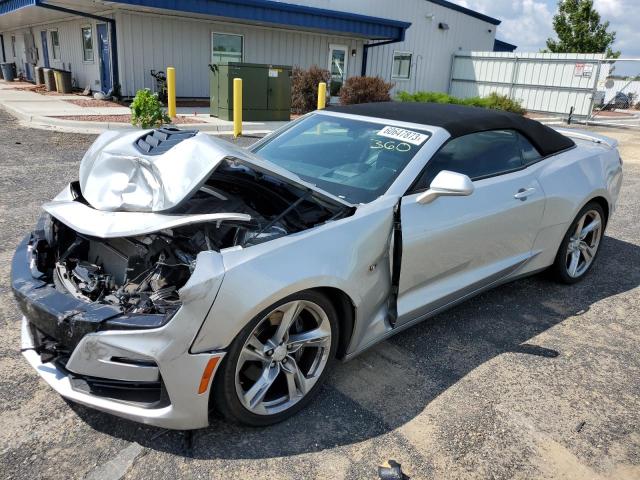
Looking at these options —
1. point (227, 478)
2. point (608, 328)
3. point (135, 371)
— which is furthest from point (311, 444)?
point (608, 328)

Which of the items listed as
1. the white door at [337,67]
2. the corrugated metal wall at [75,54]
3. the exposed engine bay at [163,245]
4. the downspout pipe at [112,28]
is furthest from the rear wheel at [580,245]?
the corrugated metal wall at [75,54]

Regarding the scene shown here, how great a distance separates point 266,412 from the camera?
259 centimetres

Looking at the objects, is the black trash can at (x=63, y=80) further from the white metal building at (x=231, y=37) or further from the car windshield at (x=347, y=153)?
the car windshield at (x=347, y=153)

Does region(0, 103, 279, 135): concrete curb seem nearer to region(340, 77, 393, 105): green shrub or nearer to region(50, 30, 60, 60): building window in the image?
region(340, 77, 393, 105): green shrub

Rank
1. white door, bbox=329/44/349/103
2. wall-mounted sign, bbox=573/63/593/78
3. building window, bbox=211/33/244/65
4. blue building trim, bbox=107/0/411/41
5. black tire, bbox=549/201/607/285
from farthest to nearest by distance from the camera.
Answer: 1. white door, bbox=329/44/349/103
2. wall-mounted sign, bbox=573/63/593/78
3. building window, bbox=211/33/244/65
4. blue building trim, bbox=107/0/411/41
5. black tire, bbox=549/201/607/285

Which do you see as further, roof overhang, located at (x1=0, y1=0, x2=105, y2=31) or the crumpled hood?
roof overhang, located at (x1=0, y1=0, x2=105, y2=31)

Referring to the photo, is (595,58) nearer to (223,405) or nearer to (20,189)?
(20,189)

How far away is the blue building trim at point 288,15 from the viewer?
571 inches

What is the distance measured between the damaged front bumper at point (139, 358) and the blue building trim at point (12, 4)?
15977mm

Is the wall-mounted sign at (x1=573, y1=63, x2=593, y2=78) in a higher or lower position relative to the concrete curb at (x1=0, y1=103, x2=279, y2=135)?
higher

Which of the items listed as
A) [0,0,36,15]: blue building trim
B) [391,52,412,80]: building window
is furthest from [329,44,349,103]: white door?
[0,0,36,15]: blue building trim

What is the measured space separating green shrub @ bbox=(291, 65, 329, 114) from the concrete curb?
4.09 metres

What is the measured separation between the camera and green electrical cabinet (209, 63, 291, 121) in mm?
13023

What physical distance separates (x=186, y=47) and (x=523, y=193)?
50.6 ft
